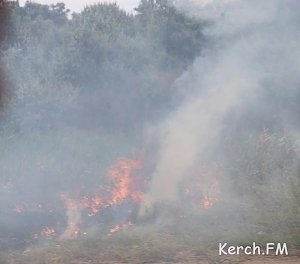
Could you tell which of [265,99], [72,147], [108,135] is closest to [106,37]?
[108,135]

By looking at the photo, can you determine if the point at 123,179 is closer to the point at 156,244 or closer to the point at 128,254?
the point at 156,244

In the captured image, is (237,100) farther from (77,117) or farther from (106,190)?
(77,117)

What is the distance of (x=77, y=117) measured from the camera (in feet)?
60.2

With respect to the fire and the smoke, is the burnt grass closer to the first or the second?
the fire

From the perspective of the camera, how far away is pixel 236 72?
1389 centimetres

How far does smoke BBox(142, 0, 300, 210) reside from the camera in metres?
13.5

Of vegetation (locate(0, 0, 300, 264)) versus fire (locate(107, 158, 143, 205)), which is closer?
vegetation (locate(0, 0, 300, 264))

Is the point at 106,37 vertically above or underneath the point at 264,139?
above

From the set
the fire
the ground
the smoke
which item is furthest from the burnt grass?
the smoke

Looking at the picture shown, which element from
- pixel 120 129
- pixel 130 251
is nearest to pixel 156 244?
pixel 130 251

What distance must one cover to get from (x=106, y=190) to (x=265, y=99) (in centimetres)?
589

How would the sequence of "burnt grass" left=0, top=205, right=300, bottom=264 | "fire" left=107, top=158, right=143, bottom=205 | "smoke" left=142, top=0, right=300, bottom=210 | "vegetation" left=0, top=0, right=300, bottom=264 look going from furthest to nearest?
1. "smoke" left=142, top=0, right=300, bottom=210
2. "fire" left=107, top=158, right=143, bottom=205
3. "vegetation" left=0, top=0, right=300, bottom=264
4. "burnt grass" left=0, top=205, right=300, bottom=264

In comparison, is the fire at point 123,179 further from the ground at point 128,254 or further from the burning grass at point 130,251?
the ground at point 128,254

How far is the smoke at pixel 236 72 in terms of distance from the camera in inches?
530
